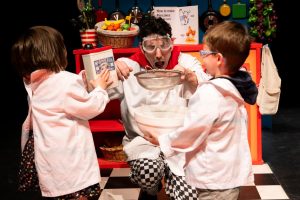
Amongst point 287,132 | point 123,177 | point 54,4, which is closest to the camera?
point 123,177

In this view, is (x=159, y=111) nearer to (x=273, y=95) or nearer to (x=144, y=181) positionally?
(x=144, y=181)

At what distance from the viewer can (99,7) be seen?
152 inches

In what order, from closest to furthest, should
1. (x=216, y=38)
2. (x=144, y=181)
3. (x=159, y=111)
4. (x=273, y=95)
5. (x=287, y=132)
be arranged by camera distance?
(x=216, y=38)
(x=159, y=111)
(x=144, y=181)
(x=273, y=95)
(x=287, y=132)

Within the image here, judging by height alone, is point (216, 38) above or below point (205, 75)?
above

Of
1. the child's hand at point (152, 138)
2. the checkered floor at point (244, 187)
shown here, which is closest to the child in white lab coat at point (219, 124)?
the child's hand at point (152, 138)

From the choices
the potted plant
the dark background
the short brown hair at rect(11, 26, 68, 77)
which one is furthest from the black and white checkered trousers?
the dark background

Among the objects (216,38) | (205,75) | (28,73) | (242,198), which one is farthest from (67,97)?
(242,198)

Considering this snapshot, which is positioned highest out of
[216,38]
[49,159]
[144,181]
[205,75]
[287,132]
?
[216,38]

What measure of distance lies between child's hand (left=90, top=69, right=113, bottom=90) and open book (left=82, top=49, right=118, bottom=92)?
0.03 m

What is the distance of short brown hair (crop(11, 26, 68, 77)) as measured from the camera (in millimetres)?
2100

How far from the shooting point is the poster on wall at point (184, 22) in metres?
3.61

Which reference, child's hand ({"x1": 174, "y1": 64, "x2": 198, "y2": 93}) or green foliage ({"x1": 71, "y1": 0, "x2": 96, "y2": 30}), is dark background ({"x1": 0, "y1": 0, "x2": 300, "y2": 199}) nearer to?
green foliage ({"x1": 71, "y1": 0, "x2": 96, "y2": 30})

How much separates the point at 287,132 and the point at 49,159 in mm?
2847

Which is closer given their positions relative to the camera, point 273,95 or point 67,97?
point 67,97
